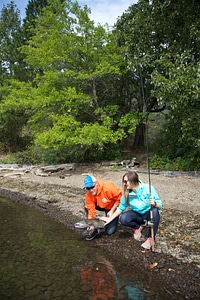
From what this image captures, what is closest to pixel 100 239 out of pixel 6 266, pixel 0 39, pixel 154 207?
pixel 154 207

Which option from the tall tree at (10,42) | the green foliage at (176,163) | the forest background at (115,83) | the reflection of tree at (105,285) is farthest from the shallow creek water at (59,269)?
the tall tree at (10,42)

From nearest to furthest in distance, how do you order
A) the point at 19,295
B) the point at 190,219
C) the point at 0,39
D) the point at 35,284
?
the point at 19,295 < the point at 35,284 < the point at 190,219 < the point at 0,39

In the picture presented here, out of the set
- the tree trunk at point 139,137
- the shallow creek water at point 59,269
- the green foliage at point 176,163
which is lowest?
the shallow creek water at point 59,269

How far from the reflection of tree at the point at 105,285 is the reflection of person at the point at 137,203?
28.6 inches

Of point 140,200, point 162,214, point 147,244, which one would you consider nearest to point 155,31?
point 162,214

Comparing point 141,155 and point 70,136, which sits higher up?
point 70,136

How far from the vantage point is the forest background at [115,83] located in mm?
8289

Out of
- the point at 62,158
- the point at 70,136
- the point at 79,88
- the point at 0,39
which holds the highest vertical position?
the point at 0,39

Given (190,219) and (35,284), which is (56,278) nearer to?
(35,284)

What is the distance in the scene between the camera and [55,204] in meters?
6.78

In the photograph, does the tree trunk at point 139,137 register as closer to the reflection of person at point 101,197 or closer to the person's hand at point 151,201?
the reflection of person at point 101,197

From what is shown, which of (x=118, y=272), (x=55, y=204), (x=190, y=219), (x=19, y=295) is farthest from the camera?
(x=55, y=204)

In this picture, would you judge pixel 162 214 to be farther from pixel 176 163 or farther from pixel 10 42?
pixel 10 42

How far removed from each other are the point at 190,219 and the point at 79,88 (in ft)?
28.3
